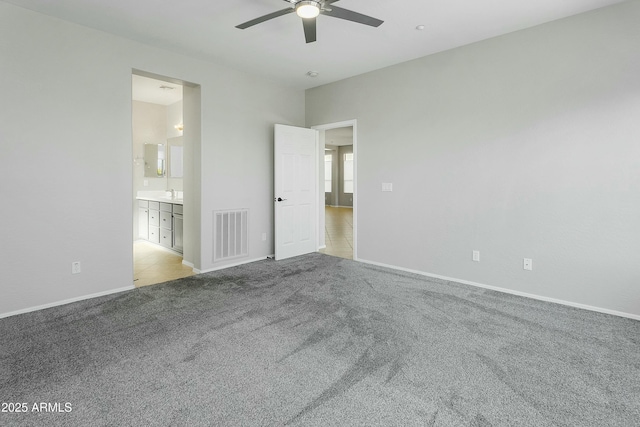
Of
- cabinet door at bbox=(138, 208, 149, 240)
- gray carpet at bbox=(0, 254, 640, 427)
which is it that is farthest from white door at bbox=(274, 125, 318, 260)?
cabinet door at bbox=(138, 208, 149, 240)

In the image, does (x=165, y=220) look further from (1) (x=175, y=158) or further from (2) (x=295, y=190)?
(2) (x=295, y=190)

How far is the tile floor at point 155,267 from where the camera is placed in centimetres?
410

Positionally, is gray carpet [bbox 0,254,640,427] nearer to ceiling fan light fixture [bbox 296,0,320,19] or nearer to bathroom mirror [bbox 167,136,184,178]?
ceiling fan light fixture [bbox 296,0,320,19]

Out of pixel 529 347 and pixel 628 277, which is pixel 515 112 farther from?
pixel 529 347

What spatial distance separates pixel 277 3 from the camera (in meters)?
2.93

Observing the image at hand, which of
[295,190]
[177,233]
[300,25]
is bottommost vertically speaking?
[177,233]

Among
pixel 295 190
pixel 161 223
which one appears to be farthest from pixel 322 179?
pixel 161 223

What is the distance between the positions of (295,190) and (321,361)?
11.1ft

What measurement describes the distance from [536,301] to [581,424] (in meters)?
1.92

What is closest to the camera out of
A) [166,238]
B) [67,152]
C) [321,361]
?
[321,361]

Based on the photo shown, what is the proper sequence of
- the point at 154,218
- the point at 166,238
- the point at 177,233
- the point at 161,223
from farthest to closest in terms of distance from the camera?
the point at 154,218 → the point at 161,223 → the point at 166,238 → the point at 177,233

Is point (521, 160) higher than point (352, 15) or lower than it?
lower

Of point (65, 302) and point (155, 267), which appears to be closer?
point (65, 302)

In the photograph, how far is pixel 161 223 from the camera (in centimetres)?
568
